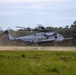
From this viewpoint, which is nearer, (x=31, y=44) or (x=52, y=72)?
(x=52, y=72)

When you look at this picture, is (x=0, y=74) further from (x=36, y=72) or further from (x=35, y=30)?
(x=35, y=30)

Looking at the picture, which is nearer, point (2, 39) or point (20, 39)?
point (20, 39)

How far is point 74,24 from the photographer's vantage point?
8862 cm

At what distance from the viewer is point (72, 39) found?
72375 mm

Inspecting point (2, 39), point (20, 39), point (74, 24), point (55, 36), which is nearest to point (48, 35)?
point (55, 36)

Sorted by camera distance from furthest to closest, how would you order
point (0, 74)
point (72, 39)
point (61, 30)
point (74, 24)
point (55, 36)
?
point (74, 24), point (61, 30), point (72, 39), point (55, 36), point (0, 74)

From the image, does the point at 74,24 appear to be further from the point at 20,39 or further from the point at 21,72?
the point at 21,72

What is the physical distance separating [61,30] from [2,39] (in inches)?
616

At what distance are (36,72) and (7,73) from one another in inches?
54.6

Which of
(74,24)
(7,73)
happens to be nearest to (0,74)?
(7,73)

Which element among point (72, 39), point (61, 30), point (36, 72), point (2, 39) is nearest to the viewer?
point (36, 72)

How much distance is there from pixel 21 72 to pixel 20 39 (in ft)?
185

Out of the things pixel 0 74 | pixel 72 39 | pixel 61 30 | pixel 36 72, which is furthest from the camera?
pixel 61 30

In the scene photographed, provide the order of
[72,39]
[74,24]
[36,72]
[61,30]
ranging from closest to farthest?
[36,72]
[72,39]
[61,30]
[74,24]
